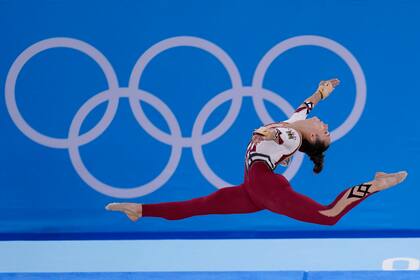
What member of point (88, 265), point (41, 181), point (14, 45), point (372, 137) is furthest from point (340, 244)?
point (14, 45)

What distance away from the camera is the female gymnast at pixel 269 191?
5.58 m

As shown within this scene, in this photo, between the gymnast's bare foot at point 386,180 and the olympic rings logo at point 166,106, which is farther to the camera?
the olympic rings logo at point 166,106

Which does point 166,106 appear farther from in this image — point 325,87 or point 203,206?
point 203,206

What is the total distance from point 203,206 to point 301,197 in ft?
2.31

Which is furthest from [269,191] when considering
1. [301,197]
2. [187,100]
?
[187,100]

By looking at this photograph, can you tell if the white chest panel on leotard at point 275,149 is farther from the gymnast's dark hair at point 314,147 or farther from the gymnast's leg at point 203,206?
the gymnast's leg at point 203,206

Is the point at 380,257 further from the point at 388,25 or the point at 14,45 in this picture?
the point at 14,45

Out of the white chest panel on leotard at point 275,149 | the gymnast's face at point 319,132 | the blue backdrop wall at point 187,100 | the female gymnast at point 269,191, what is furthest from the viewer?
the blue backdrop wall at point 187,100

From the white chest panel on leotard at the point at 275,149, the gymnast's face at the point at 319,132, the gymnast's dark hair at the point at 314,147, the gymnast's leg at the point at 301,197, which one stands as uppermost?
the gymnast's face at the point at 319,132

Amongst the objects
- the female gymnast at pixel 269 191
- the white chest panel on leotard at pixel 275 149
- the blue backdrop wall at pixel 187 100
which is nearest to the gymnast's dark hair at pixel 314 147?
the female gymnast at pixel 269 191

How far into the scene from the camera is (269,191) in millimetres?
5695

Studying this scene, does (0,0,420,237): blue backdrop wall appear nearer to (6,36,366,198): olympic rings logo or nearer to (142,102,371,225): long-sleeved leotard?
(6,36,366,198): olympic rings logo

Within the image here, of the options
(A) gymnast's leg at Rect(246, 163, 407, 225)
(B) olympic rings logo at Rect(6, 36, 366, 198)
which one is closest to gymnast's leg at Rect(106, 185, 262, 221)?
(A) gymnast's leg at Rect(246, 163, 407, 225)

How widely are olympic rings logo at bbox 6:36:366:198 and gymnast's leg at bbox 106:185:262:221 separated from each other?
7.35 feet
